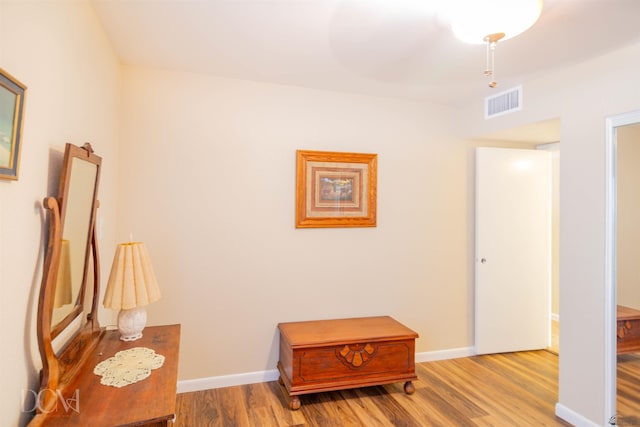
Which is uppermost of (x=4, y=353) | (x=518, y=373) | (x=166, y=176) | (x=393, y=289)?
(x=166, y=176)

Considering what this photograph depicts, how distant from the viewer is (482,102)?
3385 millimetres

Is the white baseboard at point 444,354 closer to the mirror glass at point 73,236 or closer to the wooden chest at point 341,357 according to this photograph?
the wooden chest at point 341,357

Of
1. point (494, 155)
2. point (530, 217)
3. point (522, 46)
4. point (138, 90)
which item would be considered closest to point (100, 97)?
point (138, 90)

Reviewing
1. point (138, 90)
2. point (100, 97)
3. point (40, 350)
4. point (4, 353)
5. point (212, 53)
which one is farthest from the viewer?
point (138, 90)

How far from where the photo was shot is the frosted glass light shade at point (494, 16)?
1522 millimetres

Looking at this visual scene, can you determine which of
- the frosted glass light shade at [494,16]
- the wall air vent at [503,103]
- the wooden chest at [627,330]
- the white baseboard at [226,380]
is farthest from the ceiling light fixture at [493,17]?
the white baseboard at [226,380]

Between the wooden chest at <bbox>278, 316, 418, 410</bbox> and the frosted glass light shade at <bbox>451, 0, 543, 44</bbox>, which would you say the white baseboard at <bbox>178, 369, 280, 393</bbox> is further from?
the frosted glass light shade at <bbox>451, 0, 543, 44</bbox>

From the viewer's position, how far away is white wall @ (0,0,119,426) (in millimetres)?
1070

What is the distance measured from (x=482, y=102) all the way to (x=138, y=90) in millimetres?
2941

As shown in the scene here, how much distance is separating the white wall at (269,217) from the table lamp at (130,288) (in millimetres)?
919

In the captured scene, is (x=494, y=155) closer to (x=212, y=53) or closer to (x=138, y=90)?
(x=212, y=53)

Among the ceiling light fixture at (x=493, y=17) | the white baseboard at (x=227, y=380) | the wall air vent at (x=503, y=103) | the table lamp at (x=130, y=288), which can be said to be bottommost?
the white baseboard at (x=227, y=380)

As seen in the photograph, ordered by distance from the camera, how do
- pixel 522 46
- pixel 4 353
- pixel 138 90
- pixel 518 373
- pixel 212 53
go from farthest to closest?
pixel 518 373, pixel 138 90, pixel 212 53, pixel 522 46, pixel 4 353

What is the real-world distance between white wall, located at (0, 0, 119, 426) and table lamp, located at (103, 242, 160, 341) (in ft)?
1.81
